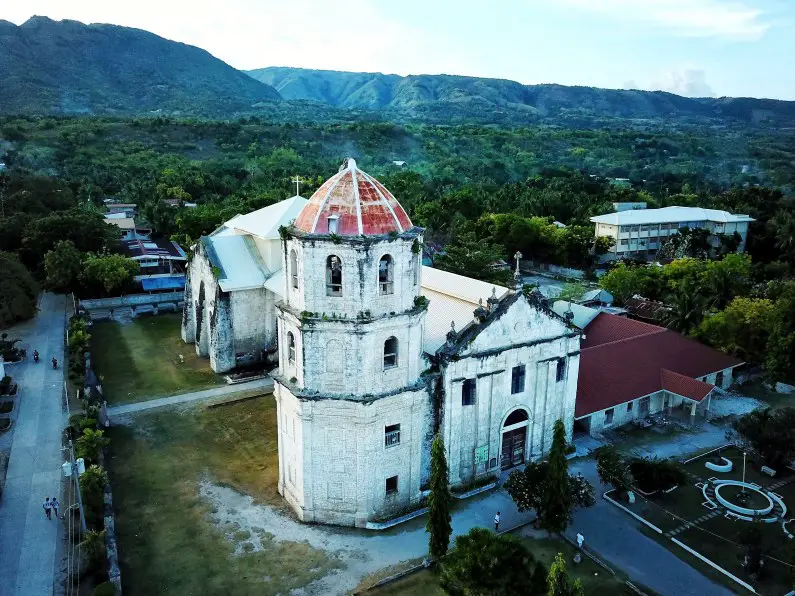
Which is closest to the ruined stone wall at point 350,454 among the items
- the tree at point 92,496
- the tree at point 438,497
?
the tree at point 438,497

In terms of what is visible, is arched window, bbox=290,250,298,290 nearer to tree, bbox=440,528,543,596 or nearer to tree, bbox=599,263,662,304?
tree, bbox=440,528,543,596

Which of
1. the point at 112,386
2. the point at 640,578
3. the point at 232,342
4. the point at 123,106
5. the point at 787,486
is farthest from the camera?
the point at 123,106

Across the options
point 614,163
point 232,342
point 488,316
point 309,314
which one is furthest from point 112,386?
point 614,163

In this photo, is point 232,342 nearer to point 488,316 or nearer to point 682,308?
point 488,316

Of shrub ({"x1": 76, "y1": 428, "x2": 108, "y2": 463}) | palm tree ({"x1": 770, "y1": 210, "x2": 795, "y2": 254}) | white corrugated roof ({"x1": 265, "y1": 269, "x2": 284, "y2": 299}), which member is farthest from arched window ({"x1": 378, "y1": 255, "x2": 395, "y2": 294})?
palm tree ({"x1": 770, "y1": 210, "x2": 795, "y2": 254})

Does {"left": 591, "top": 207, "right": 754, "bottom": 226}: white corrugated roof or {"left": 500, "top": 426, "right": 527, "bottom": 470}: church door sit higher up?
{"left": 591, "top": 207, "right": 754, "bottom": 226}: white corrugated roof

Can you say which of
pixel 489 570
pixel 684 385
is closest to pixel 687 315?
pixel 684 385

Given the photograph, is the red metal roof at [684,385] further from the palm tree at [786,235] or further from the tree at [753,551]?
the palm tree at [786,235]
